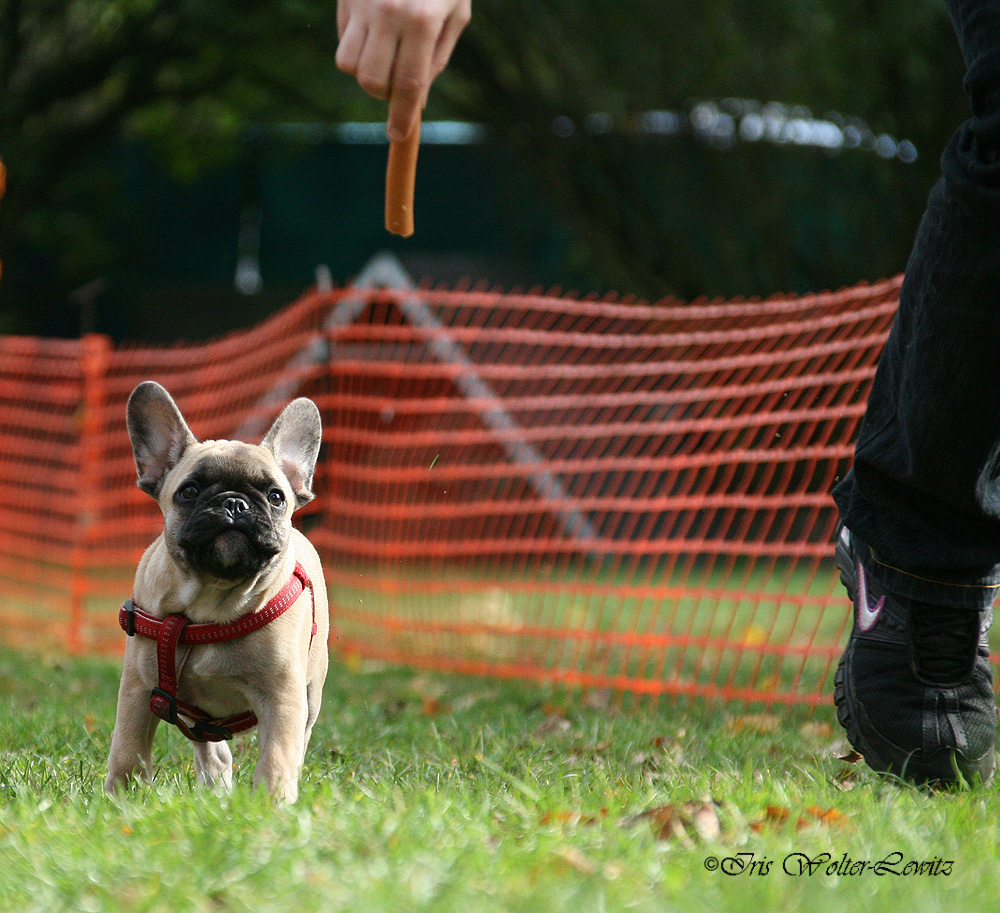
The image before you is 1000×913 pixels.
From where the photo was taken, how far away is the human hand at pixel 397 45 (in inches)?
76.5

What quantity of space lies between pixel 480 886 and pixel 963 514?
1364mm

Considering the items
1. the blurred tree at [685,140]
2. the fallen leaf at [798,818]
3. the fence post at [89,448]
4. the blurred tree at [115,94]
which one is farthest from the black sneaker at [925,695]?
the blurred tree at [115,94]

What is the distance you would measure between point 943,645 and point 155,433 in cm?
173

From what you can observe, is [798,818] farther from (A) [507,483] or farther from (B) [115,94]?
(B) [115,94]

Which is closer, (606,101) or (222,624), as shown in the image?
(222,624)

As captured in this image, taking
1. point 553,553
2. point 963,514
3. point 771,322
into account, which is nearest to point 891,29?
point 771,322

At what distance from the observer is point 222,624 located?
92.6 inches

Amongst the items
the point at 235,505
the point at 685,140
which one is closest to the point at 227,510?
the point at 235,505

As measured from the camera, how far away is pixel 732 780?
2.58m

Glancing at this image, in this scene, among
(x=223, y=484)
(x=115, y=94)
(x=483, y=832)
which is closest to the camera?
(x=483, y=832)

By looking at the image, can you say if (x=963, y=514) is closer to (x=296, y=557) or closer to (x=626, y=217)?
(x=296, y=557)

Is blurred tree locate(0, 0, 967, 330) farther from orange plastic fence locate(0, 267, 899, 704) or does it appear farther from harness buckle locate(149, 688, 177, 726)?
harness buckle locate(149, 688, 177, 726)

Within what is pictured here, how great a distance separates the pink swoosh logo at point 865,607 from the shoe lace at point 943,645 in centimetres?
10

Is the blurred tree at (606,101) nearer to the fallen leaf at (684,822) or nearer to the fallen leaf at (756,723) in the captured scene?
the fallen leaf at (756,723)
